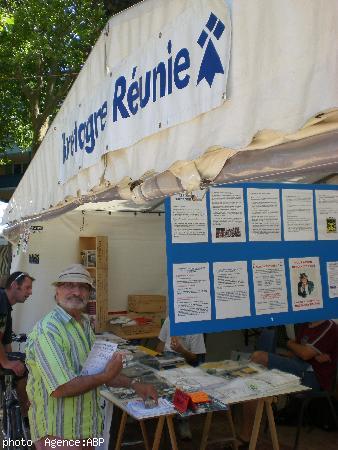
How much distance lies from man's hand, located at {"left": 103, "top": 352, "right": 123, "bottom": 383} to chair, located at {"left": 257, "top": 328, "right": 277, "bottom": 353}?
2.89m

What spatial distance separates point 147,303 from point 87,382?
433 centimetres

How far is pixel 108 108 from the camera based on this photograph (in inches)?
96.3

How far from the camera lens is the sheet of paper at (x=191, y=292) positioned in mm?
3299

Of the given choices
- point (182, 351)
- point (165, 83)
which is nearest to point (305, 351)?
point (182, 351)

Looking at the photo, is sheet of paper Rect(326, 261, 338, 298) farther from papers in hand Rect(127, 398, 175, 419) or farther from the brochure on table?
papers in hand Rect(127, 398, 175, 419)

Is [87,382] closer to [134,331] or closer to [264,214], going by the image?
[264,214]

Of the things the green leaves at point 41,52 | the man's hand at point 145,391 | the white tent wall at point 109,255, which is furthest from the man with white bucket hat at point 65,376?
the green leaves at point 41,52

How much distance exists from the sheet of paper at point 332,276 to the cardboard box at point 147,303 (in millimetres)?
3282

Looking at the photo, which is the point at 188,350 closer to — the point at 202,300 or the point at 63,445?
the point at 202,300

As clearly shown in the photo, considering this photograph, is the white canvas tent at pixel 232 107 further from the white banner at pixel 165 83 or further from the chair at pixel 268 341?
the chair at pixel 268 341

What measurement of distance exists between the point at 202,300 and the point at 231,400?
68 centimetres

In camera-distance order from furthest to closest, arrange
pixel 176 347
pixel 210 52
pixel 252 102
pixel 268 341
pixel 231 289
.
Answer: pixel 268 341 → pixel 176 347 → pixel 231 289 → pixel 210 52 → pixel 252 102

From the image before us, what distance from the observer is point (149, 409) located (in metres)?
3.19

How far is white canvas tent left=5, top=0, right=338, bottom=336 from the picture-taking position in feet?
4.07
